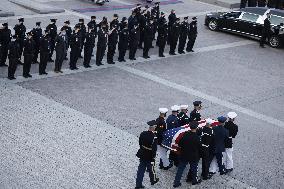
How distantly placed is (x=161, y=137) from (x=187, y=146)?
3.18 feet

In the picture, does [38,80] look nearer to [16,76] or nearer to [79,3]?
[16,76]

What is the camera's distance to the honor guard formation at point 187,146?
32.9ft

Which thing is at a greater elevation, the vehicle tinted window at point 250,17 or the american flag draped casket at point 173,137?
the vehicle tinted window at point 250,17

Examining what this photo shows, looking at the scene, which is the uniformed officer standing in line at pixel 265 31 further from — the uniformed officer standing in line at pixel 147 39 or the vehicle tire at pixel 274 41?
the uniformed officer standing in line at pixel 147 39

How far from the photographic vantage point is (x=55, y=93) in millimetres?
14852

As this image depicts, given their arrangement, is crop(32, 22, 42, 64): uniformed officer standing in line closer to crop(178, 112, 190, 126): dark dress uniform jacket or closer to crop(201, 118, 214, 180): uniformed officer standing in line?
crop(178, 112, 190, 126): dark dress uniform jacket

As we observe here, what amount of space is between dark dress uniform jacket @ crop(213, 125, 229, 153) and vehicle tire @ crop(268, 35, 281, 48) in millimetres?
13396

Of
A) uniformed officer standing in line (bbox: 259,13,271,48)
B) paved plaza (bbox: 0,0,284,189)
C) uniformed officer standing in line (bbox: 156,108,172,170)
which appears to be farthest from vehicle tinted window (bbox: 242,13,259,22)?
uniformed officer standing in line (bbox: 156,108,172,170)

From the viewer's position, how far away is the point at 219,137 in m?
10.7

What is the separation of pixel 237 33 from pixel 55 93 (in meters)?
12.8

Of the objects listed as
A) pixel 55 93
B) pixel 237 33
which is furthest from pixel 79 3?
pixel 55 93

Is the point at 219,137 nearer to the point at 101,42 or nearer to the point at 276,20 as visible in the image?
the point at 101,42

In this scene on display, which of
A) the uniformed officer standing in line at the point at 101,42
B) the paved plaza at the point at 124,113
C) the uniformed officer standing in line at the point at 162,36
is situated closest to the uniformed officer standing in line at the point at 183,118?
the paved plaza at the point at 124,113

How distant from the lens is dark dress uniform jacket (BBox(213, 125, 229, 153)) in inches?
423
